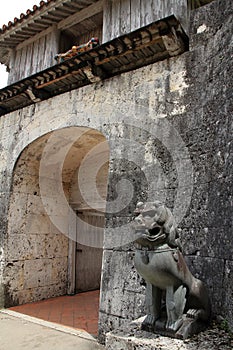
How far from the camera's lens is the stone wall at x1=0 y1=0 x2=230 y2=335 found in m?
3.33

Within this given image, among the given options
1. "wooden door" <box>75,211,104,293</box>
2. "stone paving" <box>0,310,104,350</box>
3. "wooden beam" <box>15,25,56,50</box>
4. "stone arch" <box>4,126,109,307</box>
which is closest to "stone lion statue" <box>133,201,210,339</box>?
"stone paving" <box>0,310,104,350</box>

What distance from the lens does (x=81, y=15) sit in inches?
231

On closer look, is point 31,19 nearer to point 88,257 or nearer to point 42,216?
point 42,216

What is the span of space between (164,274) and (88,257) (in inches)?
217

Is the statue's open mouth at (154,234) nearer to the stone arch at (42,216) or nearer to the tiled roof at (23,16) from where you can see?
the stone arch at (42,216)

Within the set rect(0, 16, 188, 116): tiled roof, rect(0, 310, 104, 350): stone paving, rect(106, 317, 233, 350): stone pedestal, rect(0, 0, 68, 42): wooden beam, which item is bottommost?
rect(0, 310, 104, 350): stone paving

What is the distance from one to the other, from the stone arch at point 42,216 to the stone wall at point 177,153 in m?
1.24

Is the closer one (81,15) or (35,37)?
(81,15)

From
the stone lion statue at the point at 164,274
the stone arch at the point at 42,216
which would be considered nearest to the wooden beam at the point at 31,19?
the stone arch at the point at 42,216

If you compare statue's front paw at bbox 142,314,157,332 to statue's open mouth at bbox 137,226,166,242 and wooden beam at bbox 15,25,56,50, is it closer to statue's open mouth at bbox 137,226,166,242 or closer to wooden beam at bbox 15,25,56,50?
statue's open mouth at bbox 137,226,166,242

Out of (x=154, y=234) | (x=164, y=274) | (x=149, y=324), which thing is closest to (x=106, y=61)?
(x=154, y=234)

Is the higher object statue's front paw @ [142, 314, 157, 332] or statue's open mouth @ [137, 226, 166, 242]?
statue's open mouth @ [137, 226, 166, 242]

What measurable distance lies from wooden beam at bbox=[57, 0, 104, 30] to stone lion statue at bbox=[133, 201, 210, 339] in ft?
15.6

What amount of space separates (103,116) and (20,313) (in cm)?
391
